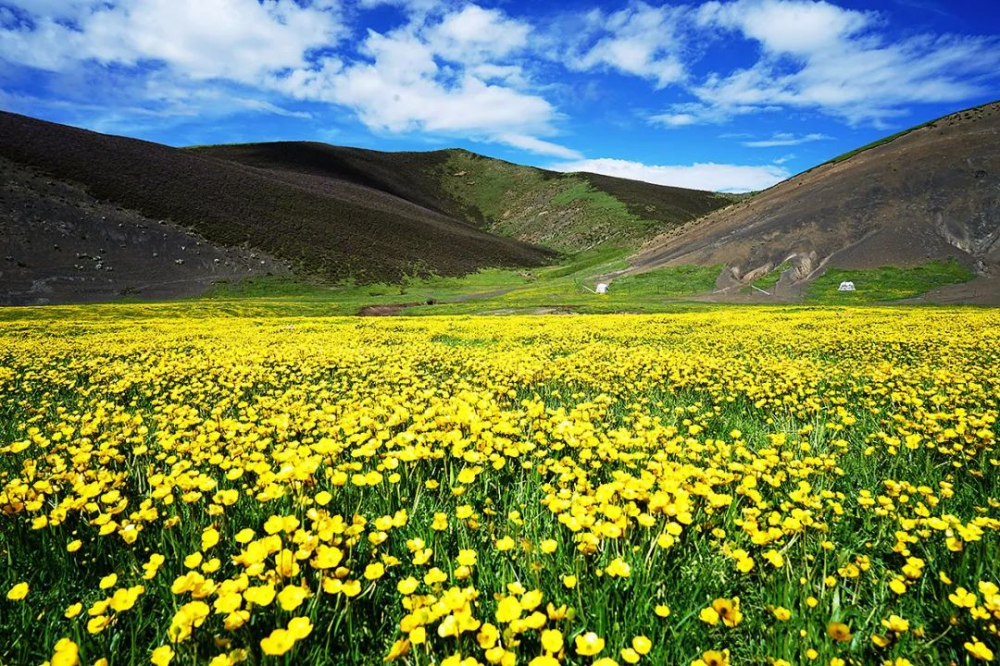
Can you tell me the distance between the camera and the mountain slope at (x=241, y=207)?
73.6 m

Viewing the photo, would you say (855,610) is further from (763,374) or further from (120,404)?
(120,404)

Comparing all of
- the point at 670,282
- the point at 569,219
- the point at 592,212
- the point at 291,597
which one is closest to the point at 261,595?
the point at 291,597

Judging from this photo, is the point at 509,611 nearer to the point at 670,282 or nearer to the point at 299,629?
the point at 299,629

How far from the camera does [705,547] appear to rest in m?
2.96

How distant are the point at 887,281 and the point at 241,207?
98.1 meters

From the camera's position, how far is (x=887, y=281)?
48344 millimetres

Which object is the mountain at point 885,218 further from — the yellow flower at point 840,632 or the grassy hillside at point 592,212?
the grassy hillside at point 592,212

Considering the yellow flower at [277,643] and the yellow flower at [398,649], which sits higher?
the yellow flower at [277,643]

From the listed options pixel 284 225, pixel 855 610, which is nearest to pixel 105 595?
pixel 855 610

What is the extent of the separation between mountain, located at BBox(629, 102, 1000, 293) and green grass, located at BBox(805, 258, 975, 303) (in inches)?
51.8

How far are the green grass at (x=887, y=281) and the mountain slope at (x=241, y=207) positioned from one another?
209 ft

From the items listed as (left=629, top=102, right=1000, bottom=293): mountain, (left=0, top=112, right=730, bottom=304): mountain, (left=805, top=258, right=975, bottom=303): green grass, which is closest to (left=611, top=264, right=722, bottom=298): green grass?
(left=629, top=102, right=1000, bottom=293): mountain

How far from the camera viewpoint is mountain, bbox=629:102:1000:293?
52.2m

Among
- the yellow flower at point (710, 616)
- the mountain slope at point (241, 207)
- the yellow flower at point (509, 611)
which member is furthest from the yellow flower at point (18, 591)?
the mountain slope at point (241, 207)
